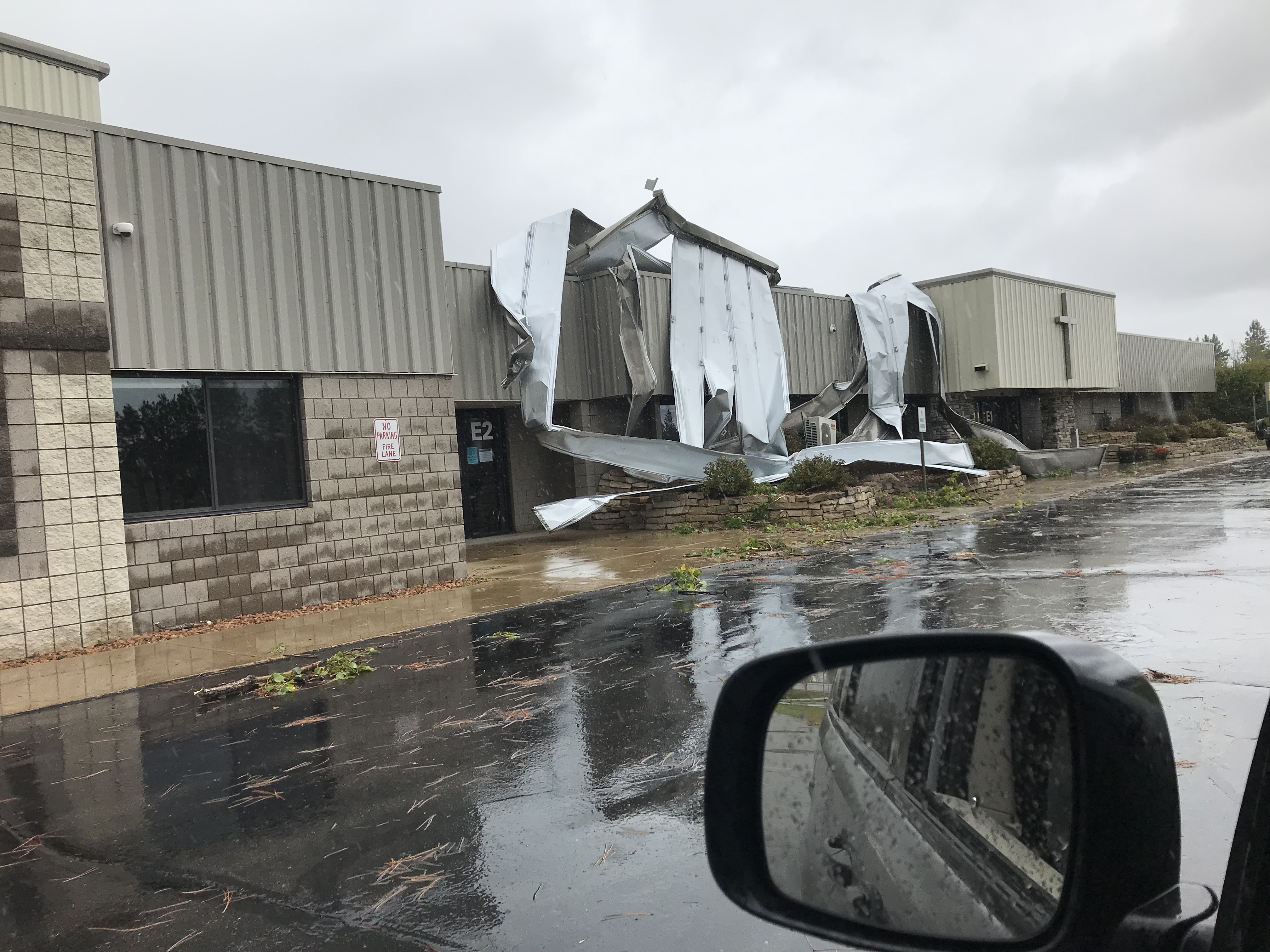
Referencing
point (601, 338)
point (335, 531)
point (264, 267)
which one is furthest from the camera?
point (601, 338)

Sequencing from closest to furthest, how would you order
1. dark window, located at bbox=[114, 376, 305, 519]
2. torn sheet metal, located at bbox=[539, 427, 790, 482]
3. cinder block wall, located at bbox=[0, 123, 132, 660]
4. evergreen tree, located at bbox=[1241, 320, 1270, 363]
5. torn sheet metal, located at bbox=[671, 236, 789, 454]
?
1. evergreen tree, located at bbox=[1241, 320, 1270, 363]
2. cinder block wall, located at bbox=[0, 123, 132, 660]
3. dark window, located at bbox=[114, 376, 305, 519]
4. torn sheet metal, located at bbox=[539, 427, 790, 482]
5. torn sheet metal, located at bbox=[671, 236, 789, 454]

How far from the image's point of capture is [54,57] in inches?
569

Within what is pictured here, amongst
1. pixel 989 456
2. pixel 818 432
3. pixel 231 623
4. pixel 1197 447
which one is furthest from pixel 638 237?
pixel 1197 447

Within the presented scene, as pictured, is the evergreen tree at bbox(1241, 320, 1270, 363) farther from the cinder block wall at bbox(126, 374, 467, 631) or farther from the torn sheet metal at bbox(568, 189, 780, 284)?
the torn sheet metal at bbox(568, 189, 780, 284)

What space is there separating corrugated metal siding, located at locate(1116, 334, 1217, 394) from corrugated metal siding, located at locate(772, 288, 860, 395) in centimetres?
1515

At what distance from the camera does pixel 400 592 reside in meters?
12.1

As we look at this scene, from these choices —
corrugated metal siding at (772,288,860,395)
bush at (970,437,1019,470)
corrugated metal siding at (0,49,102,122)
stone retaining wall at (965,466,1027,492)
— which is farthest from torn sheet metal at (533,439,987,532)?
corrugated metal siding at (0,49,102,122)

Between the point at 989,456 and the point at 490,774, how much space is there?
22025 millimetres

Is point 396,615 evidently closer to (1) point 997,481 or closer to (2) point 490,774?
(2) point 490,774

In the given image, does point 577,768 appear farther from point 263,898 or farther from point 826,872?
point 826,872

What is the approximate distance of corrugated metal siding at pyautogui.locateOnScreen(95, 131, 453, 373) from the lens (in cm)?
1013

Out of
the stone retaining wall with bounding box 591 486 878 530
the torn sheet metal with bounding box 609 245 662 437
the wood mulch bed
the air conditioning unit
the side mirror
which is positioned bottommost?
the wood mulch bed

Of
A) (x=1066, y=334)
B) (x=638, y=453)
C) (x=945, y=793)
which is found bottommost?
(x=945, y=793)

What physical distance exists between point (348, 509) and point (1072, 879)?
1132 centimetres
